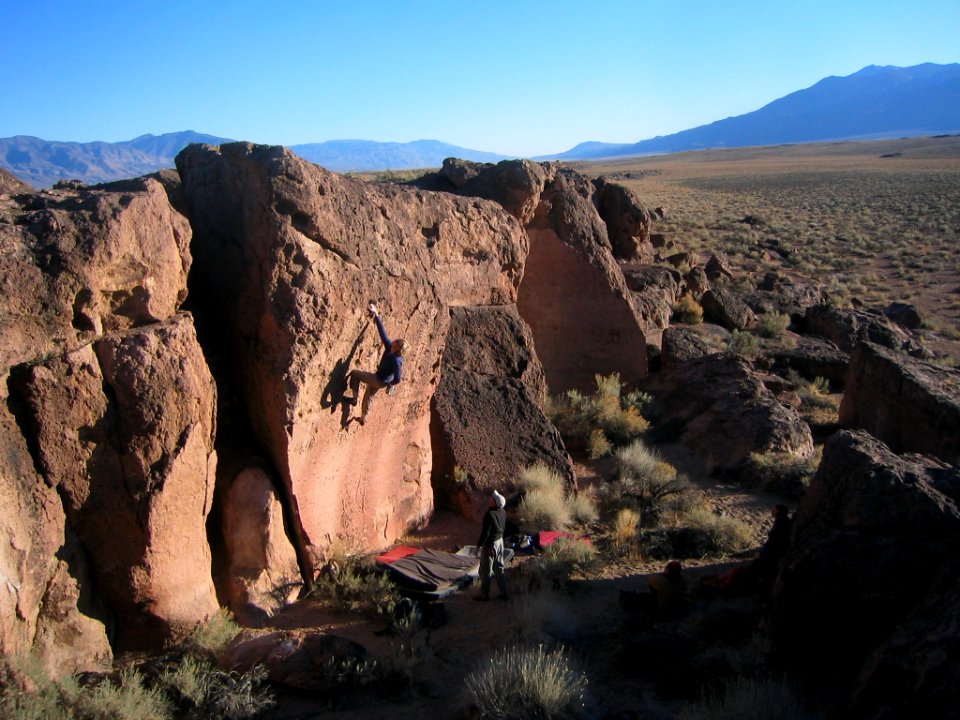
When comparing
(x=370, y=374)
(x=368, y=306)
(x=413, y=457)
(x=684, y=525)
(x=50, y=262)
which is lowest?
(x=684, y=525)

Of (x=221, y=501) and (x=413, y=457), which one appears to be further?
(x=413, y=457)

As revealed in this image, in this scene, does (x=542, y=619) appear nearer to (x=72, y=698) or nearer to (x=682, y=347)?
(x=72, y=698)

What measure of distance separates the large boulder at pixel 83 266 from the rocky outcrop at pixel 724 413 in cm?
763

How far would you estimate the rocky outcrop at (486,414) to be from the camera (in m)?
9.35

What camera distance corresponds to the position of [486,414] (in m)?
9.97

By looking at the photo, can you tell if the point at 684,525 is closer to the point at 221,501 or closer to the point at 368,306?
the point at 368,306

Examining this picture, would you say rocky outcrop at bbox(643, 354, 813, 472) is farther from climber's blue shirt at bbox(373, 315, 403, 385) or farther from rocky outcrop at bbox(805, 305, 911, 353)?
rocky outcrop at bbox(805, 305, 911, 353)

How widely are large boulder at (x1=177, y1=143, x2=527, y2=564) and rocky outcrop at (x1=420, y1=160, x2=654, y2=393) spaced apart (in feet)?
16.5

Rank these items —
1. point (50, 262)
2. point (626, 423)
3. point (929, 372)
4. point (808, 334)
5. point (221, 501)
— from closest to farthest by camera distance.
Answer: point (50, 262) < point (221, 501) < point (929, 372) < point (626, 423) < point (808, 334)

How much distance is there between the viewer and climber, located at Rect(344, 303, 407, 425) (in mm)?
7527

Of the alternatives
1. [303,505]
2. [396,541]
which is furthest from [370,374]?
[396,541]

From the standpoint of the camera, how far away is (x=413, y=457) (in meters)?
8.88

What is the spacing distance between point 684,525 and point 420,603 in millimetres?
3437

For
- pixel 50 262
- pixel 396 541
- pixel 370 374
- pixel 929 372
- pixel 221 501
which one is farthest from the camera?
pixel 929 372
